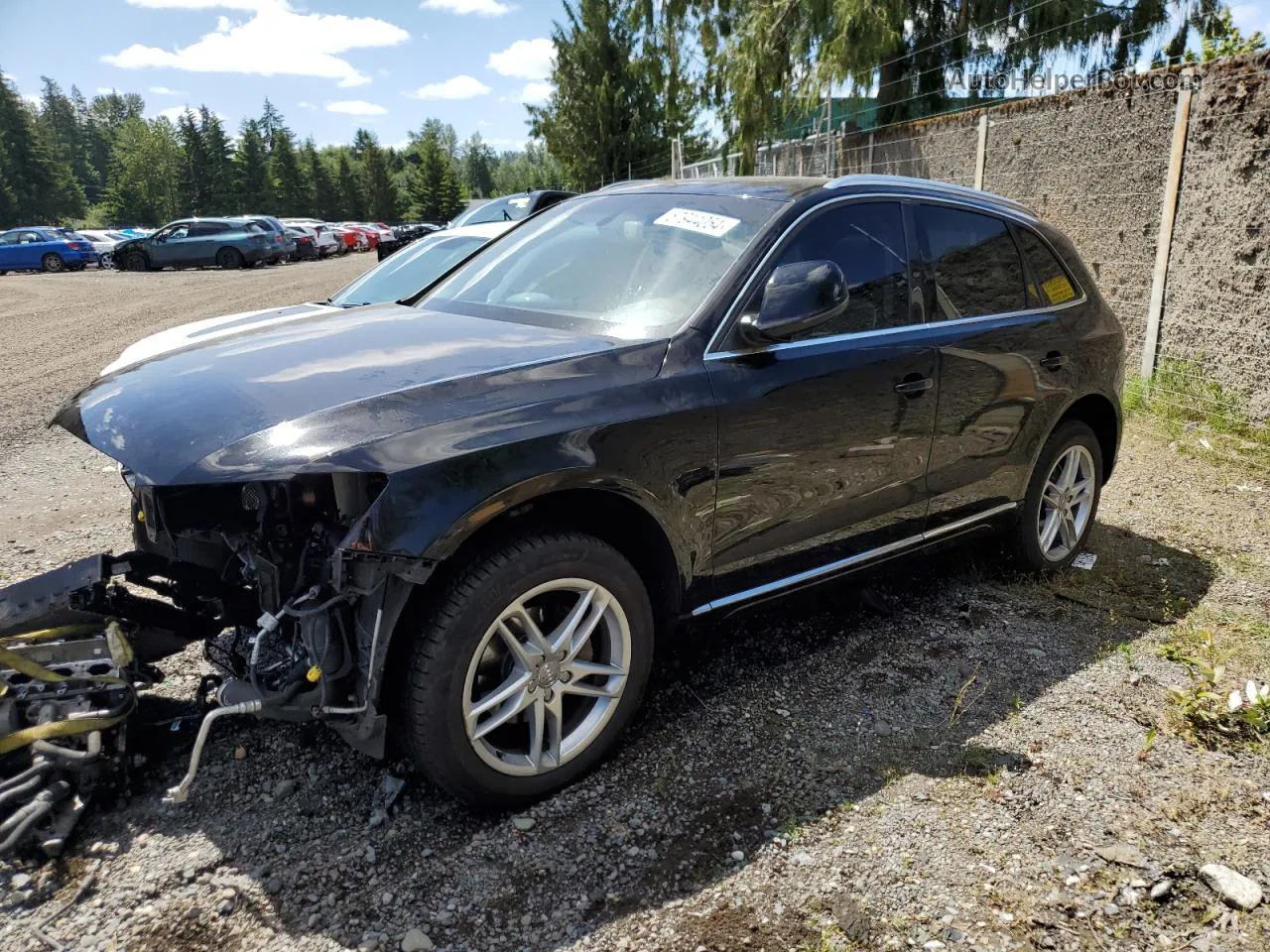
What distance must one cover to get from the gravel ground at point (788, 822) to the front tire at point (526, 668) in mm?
186

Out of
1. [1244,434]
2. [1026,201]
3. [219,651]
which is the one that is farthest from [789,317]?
[1026,201]

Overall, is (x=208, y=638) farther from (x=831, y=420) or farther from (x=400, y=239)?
(x=400, y=239)

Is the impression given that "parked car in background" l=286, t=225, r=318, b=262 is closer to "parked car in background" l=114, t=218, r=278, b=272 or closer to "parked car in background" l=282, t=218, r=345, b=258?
"parked car in background" l=282, t=218, r=345, b=258

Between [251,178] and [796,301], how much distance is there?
87036 millimetres

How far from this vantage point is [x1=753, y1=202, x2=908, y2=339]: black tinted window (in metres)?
3.30

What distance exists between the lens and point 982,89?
14.9 metres

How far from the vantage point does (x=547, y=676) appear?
2.66 m

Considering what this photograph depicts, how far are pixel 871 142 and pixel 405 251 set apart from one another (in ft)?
22.9

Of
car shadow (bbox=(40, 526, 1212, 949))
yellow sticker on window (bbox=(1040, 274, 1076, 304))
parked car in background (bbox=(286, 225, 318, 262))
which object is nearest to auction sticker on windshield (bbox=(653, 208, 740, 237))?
car shadow (bbox=(40, 526, 1212, 949))

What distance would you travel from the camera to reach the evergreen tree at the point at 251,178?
78438mm

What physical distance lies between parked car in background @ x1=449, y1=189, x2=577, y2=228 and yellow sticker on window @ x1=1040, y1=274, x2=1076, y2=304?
23.6ft

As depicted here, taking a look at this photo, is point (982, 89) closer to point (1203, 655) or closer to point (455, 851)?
point (1203, 655)

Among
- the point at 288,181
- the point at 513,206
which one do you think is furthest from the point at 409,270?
the point at 288,181

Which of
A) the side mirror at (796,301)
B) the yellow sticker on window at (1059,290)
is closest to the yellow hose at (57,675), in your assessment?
the side mirror at (796,301)
